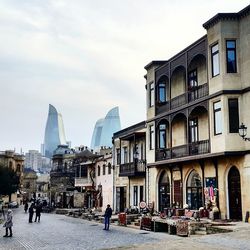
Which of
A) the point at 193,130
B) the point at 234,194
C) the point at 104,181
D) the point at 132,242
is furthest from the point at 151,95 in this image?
the point at 132,242

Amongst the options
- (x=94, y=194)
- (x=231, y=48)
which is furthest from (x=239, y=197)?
(x=94, y=194)

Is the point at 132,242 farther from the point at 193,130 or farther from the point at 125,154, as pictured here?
the point at 125,154

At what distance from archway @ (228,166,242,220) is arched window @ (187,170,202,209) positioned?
129 inches

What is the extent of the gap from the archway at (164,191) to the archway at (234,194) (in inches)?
307

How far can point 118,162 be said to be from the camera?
4297 cm

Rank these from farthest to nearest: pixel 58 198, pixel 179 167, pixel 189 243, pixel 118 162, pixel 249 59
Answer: pixel 58 198, pixel 118 162, pixel 179 167, pixel 249 59, pixel 189 243

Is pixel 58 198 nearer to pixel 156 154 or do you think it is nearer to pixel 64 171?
pixel 64 171

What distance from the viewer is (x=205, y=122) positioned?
91.6ft

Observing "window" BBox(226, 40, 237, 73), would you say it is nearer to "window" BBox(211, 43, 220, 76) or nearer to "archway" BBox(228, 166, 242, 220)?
"window" BBox(211, 43, 220, 76)

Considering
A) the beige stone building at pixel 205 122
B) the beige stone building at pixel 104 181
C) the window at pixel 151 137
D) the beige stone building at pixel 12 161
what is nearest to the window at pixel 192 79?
the beige stone building at pixel 205 122

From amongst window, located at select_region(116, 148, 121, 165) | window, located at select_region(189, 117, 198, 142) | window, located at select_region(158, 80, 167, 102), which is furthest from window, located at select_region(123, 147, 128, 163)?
window, located at select_region(189, 117, 198, 142)

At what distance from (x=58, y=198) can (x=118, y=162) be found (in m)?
29.2

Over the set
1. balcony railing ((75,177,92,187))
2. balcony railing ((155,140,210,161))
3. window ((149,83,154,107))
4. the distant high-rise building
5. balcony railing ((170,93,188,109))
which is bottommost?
balcony railing ((75,177,92,187))

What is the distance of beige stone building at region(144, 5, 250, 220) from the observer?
2388 cm
